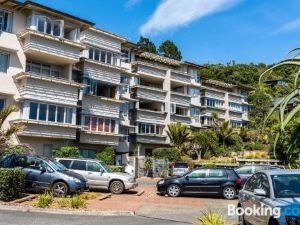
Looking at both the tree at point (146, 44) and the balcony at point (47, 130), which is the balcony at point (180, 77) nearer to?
the balcony at point (47, 130)

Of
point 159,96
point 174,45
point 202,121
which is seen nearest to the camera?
point 159,96

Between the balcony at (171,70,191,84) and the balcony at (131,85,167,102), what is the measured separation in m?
3.42

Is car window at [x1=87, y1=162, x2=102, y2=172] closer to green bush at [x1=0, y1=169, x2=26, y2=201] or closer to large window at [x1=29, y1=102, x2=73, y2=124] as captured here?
green bush at [x1=0, y1=169, x2=26, y2=201]

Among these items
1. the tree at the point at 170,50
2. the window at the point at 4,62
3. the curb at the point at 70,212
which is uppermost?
the tree at the point at 170,50

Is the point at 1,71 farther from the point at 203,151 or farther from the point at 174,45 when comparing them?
the point at 174,45

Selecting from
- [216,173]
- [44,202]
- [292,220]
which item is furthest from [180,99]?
[292,220]

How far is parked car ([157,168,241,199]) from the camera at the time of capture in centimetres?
2252

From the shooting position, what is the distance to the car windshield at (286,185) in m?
8.58

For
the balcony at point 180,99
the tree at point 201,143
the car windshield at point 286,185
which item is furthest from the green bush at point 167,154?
the car windshield at point 286,185

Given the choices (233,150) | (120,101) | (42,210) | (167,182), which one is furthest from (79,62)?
(233,150)

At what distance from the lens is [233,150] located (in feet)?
194

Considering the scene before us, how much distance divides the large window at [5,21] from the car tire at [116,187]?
682 inches

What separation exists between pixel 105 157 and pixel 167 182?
15775 mm

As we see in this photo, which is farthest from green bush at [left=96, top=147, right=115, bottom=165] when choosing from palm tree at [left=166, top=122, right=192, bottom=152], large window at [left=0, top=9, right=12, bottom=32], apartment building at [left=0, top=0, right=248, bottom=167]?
large window at [left=0, top=9, right=12, bottom=32]
